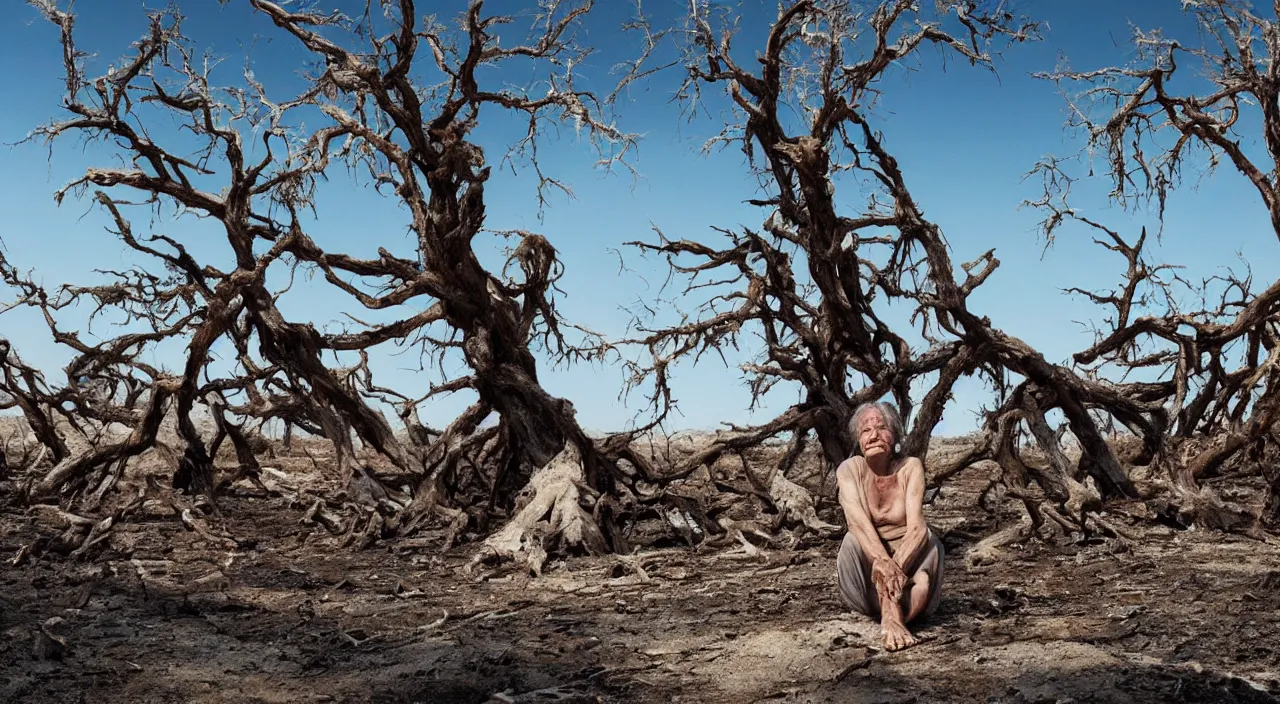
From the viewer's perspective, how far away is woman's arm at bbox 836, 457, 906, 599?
5.31 meters

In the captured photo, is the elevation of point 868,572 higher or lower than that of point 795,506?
lower

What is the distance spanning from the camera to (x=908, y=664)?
486 centimetres

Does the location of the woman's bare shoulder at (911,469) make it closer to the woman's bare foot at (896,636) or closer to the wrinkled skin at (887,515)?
the wrinkled skin at (887,515)

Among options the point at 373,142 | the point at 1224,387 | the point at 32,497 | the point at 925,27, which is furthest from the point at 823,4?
the point at 32,497

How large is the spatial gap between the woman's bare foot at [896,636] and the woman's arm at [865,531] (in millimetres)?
133

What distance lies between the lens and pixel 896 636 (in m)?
5.15

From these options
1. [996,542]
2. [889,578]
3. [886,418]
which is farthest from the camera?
[996,542]

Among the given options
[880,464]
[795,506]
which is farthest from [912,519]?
[795,506]

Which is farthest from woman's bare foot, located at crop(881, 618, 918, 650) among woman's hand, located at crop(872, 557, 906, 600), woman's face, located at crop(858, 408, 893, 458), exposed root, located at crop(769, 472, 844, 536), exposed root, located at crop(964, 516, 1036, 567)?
exposed root, located at crop(769, 472, 844, 536)

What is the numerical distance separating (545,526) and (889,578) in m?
4.13

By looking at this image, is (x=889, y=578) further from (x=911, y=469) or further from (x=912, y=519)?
(x=911, y=469)

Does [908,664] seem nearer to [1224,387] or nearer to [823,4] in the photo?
[823,4]

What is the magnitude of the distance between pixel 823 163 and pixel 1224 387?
5325mm

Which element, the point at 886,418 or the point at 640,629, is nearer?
the point at 886,418
